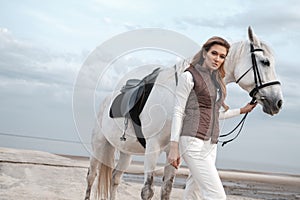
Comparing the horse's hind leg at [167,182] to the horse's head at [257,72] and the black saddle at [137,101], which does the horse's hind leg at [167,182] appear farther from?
the horse's head at [257,72]

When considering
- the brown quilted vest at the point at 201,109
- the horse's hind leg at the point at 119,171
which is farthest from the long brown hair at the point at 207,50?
the horse's hind leg at the point at 119,171

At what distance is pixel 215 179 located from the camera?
3553mm

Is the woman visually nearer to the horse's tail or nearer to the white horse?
the white horse

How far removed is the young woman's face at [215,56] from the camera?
374 cm

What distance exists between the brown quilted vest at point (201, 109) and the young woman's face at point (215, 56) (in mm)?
70

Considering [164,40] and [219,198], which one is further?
[164,40]

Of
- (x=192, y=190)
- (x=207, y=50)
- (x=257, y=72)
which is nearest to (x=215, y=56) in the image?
(x=207, y=50)

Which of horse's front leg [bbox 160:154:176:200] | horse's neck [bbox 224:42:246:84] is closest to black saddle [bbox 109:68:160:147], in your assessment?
horse's front leg [bbox 160:154:176:200]

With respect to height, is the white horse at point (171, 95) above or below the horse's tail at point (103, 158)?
above

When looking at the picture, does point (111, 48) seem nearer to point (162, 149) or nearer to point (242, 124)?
point (162, 149)

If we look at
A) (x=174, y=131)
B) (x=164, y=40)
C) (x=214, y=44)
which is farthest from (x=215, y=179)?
(x=164, y=40)

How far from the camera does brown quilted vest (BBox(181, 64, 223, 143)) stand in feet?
11.9

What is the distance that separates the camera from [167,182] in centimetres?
487

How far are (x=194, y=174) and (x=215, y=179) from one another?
6.9 inches
